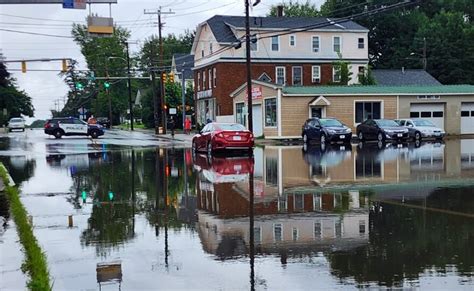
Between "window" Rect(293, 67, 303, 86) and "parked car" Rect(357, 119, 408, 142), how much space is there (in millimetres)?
17408

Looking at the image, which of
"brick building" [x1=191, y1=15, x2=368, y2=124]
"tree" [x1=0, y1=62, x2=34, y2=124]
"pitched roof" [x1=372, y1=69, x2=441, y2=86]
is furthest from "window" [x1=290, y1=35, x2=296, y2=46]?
"tree" [x1=0, y1=62, x2=34, y2=124]

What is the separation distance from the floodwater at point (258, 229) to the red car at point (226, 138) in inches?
349

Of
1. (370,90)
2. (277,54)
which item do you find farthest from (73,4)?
(277,54)

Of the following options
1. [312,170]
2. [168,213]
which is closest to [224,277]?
[168,213]

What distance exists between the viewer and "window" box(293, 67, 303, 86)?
6056 cm

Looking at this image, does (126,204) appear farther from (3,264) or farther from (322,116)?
(322,116)

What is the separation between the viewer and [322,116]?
4619 centimetres

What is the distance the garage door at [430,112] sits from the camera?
48.2m

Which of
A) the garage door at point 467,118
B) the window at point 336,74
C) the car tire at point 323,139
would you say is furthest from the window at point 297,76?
the car tire at point 323,139

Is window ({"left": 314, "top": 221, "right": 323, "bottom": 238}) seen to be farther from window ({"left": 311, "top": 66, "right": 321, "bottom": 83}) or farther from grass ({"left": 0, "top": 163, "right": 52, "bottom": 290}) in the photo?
window ({"left": 311, "top": 66, "right": 321, "bottom": 83})

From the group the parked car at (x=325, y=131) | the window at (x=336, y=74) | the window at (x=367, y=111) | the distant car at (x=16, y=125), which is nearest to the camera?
the parked car at (x=325, y=131)

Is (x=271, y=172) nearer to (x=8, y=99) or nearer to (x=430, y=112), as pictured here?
(x=430, y=112)

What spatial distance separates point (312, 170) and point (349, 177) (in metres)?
2.62

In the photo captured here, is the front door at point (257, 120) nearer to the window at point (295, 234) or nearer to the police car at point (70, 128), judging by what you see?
the police car at point (70, 128)
